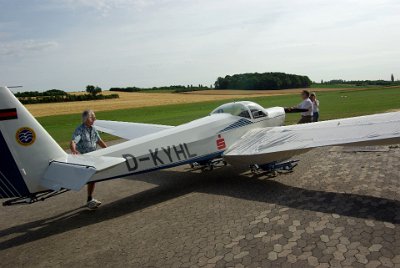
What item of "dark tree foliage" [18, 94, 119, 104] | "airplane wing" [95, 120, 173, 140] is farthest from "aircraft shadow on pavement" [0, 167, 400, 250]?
"dark tree foliage" [18, 94, 119, 104]

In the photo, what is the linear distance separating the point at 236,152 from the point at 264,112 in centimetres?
257

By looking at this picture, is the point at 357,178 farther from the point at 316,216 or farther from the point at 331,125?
the point at 316,216

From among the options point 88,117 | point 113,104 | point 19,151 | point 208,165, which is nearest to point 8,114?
point 19,151

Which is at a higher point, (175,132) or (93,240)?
(175,132)

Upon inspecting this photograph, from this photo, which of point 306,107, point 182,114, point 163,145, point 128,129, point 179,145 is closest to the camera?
point 163,145

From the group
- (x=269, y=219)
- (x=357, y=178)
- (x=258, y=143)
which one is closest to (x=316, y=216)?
(x=269, y=219)

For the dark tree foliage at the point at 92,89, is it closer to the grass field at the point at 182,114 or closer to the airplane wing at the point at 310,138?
the grass field at the point at 182,114

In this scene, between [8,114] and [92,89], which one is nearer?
[8,114]

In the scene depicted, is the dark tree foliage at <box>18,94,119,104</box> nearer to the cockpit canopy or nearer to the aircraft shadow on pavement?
the cockpit canopy

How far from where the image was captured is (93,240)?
603cm

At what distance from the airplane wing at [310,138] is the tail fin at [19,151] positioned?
444 cm

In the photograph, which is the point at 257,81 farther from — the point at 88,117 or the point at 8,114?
the point at 8,114

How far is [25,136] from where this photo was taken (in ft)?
20.7

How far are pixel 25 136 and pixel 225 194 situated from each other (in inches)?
167
